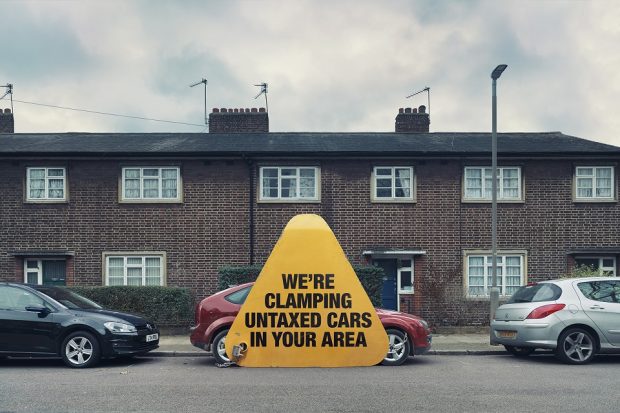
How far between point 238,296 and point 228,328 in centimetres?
66

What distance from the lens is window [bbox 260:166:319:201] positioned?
63.3 feet

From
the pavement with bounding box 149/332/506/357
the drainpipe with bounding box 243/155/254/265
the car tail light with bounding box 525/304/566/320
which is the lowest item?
the pavement with bounding box 149/332/506/357

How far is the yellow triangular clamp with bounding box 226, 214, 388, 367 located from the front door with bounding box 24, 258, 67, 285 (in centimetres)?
1600

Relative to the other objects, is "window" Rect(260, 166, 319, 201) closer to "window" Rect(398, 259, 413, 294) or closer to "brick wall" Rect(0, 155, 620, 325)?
"brick wall" Rect(0, 155, 620, 325)

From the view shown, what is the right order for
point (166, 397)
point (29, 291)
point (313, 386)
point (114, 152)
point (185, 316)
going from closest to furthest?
point (166, 397)
point (313, 386)
point (29, 291)
point (185, 316)
point (114, 152)

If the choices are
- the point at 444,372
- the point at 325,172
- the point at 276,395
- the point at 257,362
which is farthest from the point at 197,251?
the point at 257,362

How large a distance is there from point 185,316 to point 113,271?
10.7ft

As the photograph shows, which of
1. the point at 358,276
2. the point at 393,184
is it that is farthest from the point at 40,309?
the point at 393,184

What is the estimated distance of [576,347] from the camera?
1173 centimetres

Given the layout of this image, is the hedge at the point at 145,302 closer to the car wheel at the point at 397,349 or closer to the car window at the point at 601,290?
the car wheel at the point at 397,349

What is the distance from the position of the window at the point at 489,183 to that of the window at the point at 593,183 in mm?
1641

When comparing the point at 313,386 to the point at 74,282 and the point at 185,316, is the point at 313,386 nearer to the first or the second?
the point at 185,316

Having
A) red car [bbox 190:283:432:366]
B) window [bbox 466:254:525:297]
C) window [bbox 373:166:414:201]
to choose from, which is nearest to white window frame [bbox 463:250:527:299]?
window [bbox 466:254:525:297]

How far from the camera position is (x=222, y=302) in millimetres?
11953
